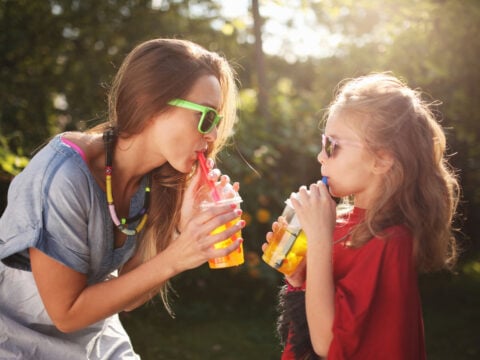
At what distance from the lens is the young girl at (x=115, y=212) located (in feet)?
7.01

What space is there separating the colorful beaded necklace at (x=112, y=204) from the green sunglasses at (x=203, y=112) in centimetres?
34

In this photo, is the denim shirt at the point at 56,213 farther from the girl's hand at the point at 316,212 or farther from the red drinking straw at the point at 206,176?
the girl's hand at the point at 316,212

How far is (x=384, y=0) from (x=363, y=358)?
4305 millimetres

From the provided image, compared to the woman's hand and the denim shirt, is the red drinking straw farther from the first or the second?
the denim shirt

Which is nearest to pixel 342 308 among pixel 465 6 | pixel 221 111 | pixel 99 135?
pixel 221 111

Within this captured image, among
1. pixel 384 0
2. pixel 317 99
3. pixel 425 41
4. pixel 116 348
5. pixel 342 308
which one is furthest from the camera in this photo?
pixel 317 99

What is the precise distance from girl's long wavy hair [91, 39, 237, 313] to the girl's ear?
786mm

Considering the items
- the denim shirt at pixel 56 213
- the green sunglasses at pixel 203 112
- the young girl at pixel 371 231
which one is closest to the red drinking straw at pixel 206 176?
the green sunglasses at pixel 203 112

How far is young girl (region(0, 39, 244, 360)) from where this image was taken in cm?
214

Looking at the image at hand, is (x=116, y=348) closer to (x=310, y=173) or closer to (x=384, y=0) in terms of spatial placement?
(x=310, y=173)

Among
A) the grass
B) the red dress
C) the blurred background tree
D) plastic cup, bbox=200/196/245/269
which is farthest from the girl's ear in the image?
the grass

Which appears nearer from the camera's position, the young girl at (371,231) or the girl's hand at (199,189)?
the young girl at (371,231)

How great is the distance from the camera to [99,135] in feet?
8.50

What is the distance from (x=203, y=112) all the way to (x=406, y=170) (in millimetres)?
868
